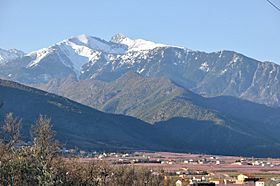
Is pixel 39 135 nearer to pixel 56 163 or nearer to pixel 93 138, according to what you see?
pixel 56 163

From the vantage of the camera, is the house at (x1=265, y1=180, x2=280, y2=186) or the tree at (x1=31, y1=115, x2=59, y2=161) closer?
the tree at (x1=31, y1=115, x2=59, y2=161)

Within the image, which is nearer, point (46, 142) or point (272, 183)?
point (46, 142)

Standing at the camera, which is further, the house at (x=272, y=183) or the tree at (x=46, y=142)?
the house at (x=272, y=183)

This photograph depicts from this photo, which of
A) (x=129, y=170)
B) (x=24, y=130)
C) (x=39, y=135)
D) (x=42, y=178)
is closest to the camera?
(x=42, y=178)

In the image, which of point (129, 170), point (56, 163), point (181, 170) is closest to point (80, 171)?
point (56, 163)

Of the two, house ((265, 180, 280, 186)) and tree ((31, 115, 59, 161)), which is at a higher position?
house ((265, 180, 280, 186))

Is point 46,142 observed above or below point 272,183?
below

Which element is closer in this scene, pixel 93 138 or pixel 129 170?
pixel 129 170

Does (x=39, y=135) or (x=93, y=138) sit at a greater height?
(x=93, y=138)

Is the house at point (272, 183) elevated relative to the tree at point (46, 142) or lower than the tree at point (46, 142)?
elevated

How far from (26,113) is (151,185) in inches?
5324

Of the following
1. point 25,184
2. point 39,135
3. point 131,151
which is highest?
point 131,151

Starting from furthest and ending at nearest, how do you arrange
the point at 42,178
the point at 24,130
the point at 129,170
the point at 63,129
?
the point at 63,129
the point at 24,130
the point at 129,170
the point at 42,178

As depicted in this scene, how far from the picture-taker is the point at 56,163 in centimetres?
4325
